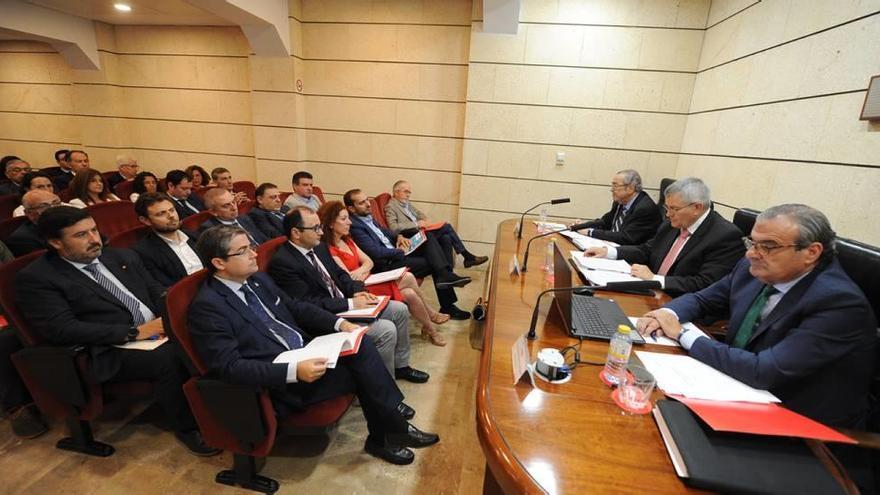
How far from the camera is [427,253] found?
10.3 ft

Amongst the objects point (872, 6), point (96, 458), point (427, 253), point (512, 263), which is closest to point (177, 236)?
point (96, 458)

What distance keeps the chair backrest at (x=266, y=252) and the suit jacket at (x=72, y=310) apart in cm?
44

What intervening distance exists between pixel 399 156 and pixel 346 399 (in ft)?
11.9

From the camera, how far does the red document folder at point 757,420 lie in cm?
83

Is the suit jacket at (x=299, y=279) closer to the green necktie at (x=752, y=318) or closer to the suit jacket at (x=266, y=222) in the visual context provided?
the suit jacket at (x=266, y=222)

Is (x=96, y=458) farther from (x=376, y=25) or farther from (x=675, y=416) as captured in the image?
(x=376, y=25)

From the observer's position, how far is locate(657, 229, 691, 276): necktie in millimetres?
2104

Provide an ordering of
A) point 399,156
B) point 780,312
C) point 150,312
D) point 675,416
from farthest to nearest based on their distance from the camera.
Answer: point 399,156, point 150,312, point 780,312, point 675,416

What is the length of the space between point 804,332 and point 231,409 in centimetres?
193

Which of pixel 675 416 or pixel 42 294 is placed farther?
pixel 42 294

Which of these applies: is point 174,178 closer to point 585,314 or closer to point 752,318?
point 585,314

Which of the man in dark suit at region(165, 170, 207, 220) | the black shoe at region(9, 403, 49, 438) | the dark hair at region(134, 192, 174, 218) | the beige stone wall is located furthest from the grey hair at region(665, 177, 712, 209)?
the man in dark suit at region(165, 170, 207, 220)

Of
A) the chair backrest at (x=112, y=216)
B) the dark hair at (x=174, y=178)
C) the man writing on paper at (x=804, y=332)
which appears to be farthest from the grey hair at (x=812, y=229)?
the dark hair at (x=174, y=178)

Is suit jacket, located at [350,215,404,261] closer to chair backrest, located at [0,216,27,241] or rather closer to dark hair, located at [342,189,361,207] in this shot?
dark hair, located at [342,189,361,207]
